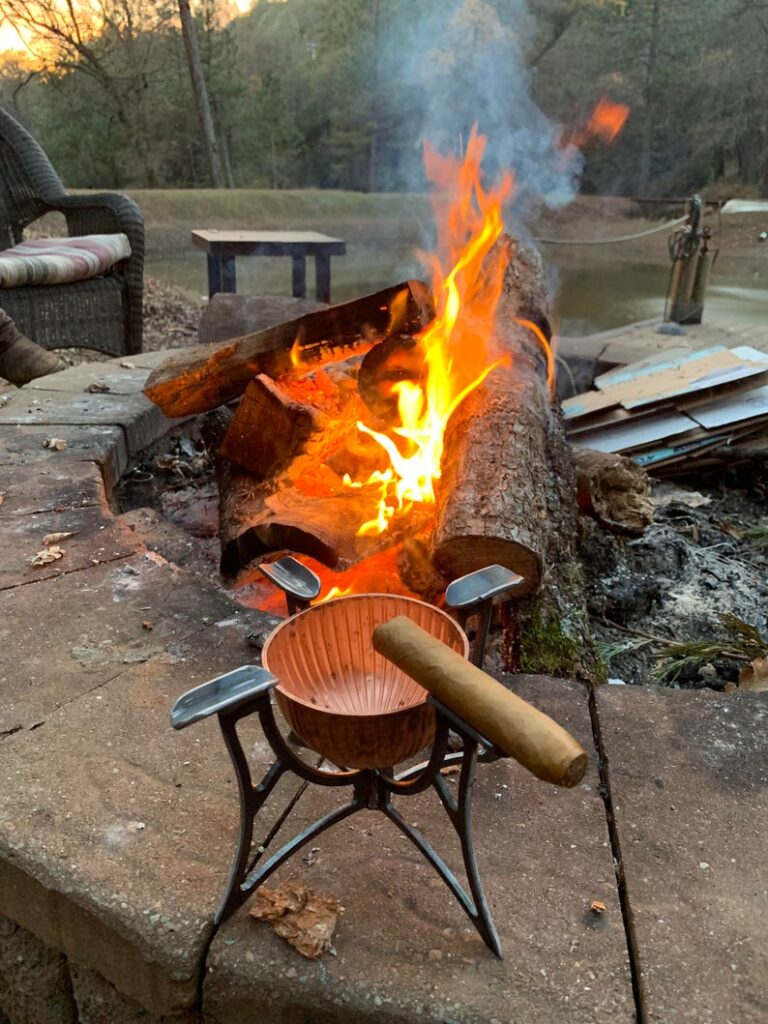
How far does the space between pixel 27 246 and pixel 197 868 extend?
4152 millimetres

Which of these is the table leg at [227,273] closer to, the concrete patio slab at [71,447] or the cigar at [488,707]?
the concrete patio slab at [71,447]

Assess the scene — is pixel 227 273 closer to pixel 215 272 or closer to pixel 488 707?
pixel 215 272

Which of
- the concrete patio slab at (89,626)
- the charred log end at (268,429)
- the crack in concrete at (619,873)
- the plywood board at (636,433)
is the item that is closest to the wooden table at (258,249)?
the plywood board at (636,433)

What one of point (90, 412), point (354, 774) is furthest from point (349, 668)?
point (90, 412)

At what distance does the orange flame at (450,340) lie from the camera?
2.35 meters

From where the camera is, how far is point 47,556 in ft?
6.63

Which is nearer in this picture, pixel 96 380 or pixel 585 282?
pixel 96 380

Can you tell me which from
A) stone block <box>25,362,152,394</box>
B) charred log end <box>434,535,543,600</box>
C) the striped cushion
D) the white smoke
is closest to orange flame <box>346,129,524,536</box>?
charred log end <box>434,535,543,600</box>

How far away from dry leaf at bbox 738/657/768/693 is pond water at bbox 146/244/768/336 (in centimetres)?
555

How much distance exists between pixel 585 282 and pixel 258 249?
7.03 meters

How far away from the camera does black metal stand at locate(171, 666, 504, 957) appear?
3.14 ft

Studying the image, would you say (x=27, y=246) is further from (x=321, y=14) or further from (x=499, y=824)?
(x=321, y=14)

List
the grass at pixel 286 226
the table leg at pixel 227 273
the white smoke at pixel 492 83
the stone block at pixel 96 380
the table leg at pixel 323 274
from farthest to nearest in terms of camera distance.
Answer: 1. the grass at pixel 286 226
2. the white smoke at pixel 492 83
3. the table leg at pixel 323 274
4. the table leg at pixel 227 273
5. the stone block at pixel 96 380

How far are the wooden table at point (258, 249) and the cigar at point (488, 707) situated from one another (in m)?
5.31
